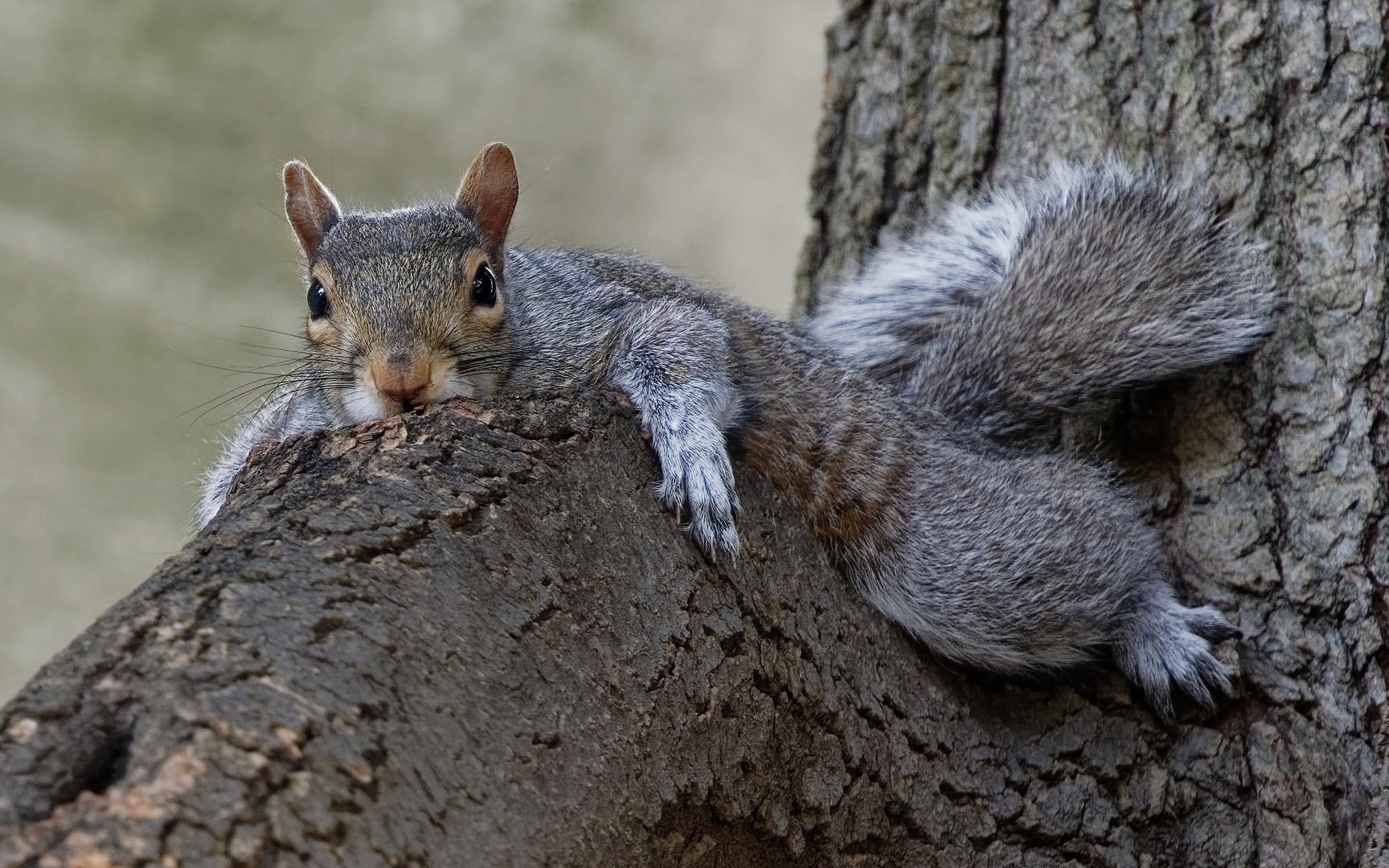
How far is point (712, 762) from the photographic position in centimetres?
131

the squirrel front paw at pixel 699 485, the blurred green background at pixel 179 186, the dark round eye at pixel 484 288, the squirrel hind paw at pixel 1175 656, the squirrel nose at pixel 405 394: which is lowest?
the squirrel hind paw at pixel 1175 656

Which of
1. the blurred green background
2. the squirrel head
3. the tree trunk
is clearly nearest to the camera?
the tree trunk

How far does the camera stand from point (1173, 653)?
1641 mm

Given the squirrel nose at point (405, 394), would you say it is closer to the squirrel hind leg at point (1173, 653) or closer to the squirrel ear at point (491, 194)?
the squirrel ear at point (491, 194)

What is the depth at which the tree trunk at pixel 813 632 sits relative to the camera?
3.13 feet

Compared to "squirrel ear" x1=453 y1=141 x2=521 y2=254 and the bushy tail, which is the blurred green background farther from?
"squirrel ear" x1=453 y1=141 x2=521 y2=254

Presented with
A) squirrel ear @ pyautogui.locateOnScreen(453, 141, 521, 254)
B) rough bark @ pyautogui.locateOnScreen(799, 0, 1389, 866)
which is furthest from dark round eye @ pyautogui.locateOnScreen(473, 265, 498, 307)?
rough bark @ pyautogui.locateOnScreen(799, 0, 1389, 866)

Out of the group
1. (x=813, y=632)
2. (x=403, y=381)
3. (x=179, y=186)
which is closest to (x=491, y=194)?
(x=403, y=381)

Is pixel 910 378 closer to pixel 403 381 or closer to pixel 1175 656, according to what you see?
pixel 1175 656

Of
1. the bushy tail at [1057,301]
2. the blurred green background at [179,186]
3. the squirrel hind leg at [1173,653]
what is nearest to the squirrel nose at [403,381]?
the bushy tail at [1057,301]

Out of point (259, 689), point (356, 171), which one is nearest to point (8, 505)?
point (356, 171)

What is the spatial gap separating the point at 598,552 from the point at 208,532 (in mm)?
355

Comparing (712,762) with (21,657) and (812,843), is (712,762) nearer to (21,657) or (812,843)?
(812,843)

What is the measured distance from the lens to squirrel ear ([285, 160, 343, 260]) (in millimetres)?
1775
